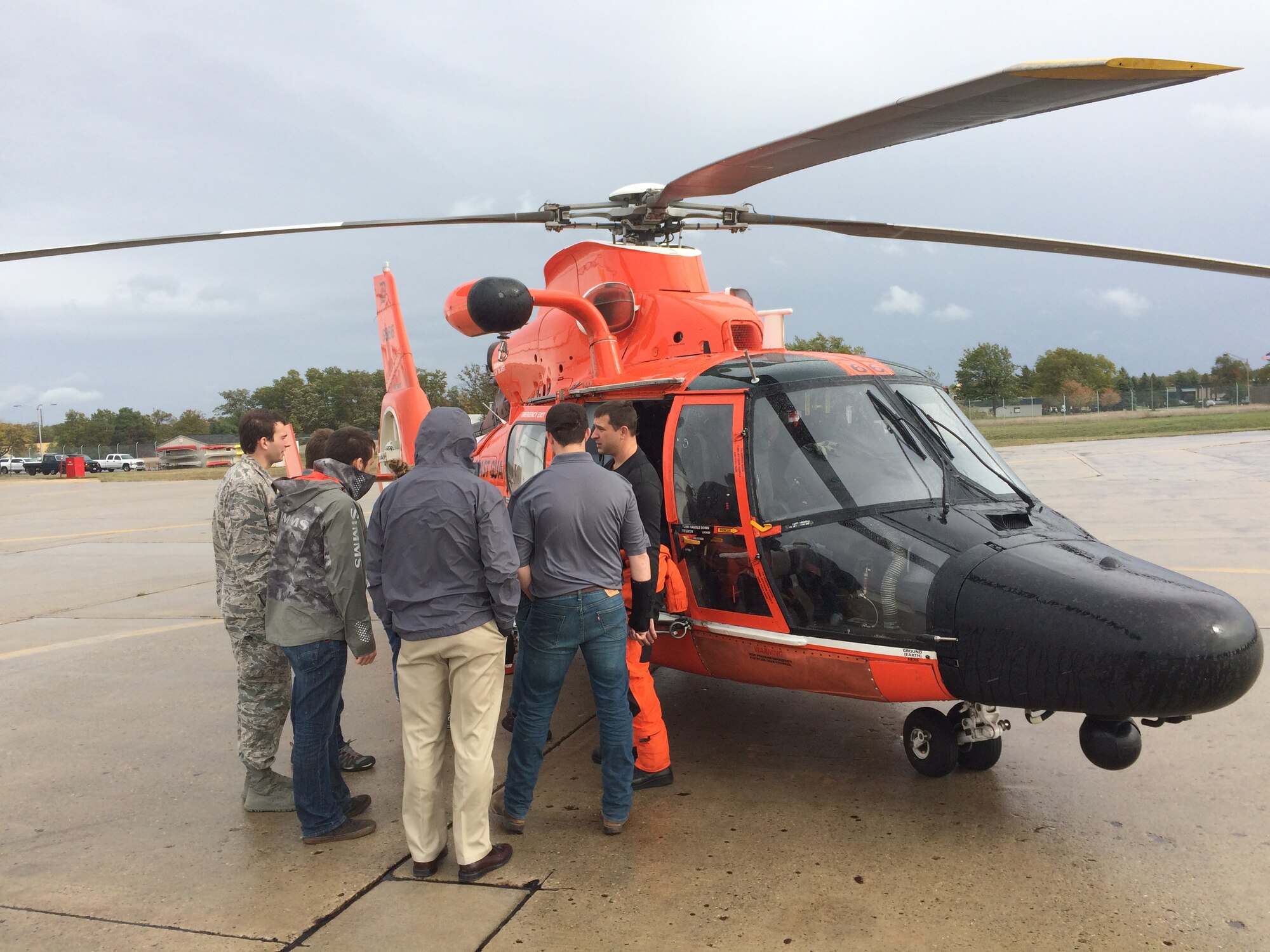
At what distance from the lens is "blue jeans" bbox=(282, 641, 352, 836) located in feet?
13.0

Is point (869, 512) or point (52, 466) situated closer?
point (869, 512)

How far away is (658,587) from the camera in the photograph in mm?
4402

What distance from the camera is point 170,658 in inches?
299

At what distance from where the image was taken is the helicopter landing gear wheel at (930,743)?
4332 millimetres

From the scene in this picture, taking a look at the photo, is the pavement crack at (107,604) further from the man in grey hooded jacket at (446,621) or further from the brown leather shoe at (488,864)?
the brown leather shoe at (488,864)

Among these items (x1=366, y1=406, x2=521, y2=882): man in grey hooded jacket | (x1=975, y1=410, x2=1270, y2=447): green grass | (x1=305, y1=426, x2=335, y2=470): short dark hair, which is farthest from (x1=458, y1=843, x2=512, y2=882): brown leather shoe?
(x1=975, y1=410, x2=1270, y2=447): green grass

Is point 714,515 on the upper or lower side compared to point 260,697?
upper

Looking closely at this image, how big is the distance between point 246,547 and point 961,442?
11.8 ft

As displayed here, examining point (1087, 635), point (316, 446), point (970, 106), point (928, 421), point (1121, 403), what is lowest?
point (1121, 403)

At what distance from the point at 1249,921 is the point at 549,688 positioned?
274cm

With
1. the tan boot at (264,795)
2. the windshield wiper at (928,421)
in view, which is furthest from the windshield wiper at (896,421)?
the tan boot at (264,795)

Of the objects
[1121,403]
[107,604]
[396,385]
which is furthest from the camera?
[1121,403]

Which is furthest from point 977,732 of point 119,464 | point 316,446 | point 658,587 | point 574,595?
point 119,464

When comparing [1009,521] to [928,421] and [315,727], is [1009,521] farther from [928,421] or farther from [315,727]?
[315,727]
